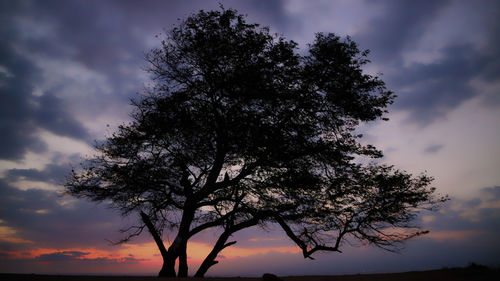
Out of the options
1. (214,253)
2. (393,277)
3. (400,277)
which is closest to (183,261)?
(214,253)

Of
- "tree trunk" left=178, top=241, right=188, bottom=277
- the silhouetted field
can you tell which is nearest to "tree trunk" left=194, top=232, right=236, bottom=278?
"tree trunk" left=178, top=241, right=188, bottom=277

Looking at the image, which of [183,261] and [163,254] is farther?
[163,254]

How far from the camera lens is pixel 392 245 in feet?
53.5

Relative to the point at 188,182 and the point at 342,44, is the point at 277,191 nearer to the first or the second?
the point at 188,182

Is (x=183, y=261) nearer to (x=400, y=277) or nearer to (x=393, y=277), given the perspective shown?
(x=393, y=277)

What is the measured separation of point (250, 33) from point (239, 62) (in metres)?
1.64

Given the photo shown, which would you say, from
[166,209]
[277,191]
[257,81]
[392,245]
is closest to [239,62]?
[257,81]

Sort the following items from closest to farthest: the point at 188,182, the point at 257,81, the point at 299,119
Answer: the point at 257,81 < the point at 299,119 < the point at 188,182

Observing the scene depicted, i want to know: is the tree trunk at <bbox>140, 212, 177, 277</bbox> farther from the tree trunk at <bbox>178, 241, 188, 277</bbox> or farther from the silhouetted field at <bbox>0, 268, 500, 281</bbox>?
the silhouetted field at <bbox>0, 268, 500, 281</bbox>

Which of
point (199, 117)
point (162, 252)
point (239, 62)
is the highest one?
point (239, 62)

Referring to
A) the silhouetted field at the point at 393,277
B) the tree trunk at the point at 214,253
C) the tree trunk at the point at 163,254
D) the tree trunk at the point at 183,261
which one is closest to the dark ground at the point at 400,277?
the silhouetted field at the point at 393,277

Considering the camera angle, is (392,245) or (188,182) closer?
(392,245)

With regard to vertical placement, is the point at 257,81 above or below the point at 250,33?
below

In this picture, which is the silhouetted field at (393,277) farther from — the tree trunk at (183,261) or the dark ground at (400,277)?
the tree trunk at (183,261)
